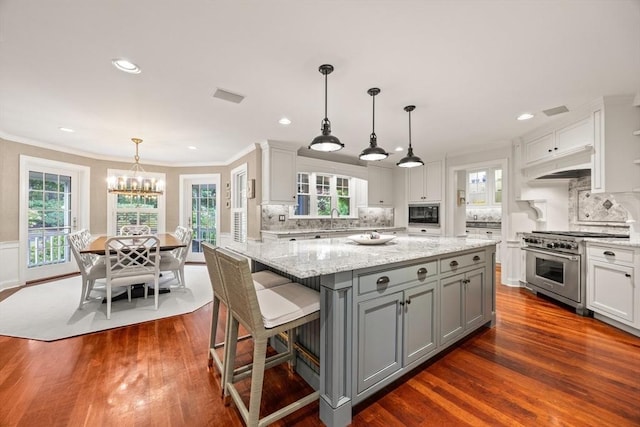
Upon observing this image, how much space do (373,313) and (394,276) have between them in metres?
0.28

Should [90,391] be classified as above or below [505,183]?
below

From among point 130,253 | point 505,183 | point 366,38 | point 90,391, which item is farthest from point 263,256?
point 505,183

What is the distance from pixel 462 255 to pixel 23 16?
11.4ft

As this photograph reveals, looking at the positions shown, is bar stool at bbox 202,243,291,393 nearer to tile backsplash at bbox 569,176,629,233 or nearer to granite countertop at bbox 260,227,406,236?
granite countertop at bbox 260,227,406,236

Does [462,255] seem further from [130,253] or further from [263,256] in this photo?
[130,253]

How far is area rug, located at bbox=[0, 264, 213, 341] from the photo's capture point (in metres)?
2.64

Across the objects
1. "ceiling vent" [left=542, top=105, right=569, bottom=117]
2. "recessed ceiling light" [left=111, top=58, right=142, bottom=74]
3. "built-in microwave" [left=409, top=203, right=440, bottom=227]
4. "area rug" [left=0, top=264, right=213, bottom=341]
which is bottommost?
"area rug" [left=0, top=264, right=213, bottom=341]

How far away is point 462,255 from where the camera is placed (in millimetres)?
2260

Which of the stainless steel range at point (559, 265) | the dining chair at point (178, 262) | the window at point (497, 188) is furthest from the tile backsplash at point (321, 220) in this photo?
the stainless steel range at point (559, 265)

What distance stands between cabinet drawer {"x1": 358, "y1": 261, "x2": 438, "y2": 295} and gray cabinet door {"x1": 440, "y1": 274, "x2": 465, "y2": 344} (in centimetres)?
23

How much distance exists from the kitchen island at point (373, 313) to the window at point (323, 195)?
10.0 ft

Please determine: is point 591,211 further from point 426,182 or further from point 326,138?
point 326,138

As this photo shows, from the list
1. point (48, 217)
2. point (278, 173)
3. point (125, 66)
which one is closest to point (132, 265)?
point (125, 66)

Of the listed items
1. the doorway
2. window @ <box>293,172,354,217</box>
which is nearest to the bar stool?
window @ <box>293,172,354,217</box>
